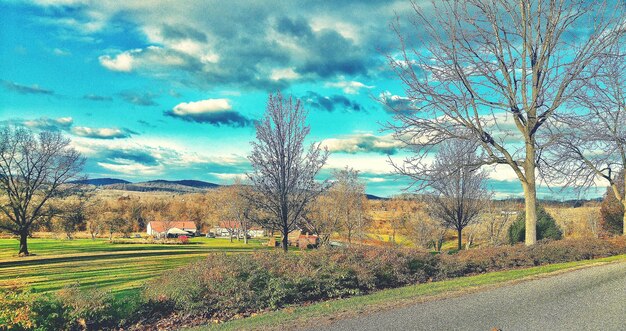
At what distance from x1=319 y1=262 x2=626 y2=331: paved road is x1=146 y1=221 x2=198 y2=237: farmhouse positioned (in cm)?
7621

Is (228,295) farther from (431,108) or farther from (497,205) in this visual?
(497,205)

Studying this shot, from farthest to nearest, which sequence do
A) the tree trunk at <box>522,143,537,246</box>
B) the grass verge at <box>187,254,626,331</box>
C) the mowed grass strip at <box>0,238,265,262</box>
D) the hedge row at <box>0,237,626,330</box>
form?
the mowed grass strip at <box>0,238,265,262</box> → the tree trunk at <box>522,143,537,246</box> → the hedge row at <box>0,237,626,330</box> → the grass verge at <box>187,254,626,331</box>

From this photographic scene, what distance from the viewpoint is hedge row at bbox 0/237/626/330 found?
322 inches

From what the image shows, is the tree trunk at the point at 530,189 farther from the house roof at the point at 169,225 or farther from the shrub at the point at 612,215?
the house roof at the point at 169,225

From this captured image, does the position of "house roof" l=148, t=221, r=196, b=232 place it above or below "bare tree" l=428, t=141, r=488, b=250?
below

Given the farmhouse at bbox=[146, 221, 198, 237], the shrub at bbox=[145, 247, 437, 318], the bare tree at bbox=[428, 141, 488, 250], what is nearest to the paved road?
the shrub at bbox=[145, 247, 437, 318]

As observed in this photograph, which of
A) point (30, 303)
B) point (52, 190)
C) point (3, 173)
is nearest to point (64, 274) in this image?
point (30, 303)

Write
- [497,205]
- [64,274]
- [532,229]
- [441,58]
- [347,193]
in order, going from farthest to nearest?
1. [497,205]
2. [347,193]
3. [64,274]
4. [532,229]
5. [441,58]

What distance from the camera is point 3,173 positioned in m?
37.0

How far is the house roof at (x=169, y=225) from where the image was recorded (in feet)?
266

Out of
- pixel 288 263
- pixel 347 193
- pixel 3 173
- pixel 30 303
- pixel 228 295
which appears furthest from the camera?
pixel 347 193

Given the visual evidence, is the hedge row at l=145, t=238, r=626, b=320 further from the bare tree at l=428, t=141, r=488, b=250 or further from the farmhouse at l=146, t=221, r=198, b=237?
Answer: the farmhouse at l=146, t=221, r=198, b=237

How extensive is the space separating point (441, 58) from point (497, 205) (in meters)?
32.9

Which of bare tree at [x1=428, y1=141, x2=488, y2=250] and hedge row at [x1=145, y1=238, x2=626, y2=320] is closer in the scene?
hedge row at [x1=145, y1=238, x2=626, y2=320]
